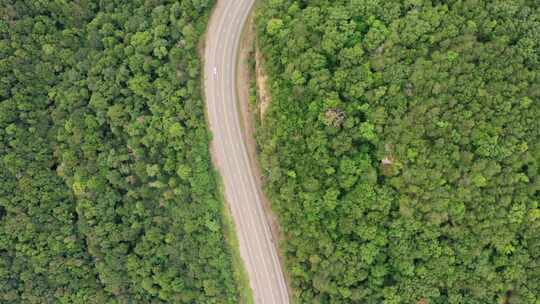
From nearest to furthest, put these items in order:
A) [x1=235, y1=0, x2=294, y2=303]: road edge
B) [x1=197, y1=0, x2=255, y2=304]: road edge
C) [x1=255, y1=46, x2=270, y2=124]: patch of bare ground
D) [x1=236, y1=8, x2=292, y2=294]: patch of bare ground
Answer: [x1=255, y1=46, x2=270, y2=124]: patch of bare ground, [x1=235, y1=0, x2=294, y2=303]: road edge, [x1=236, y1=8, x2=292, y2=294]: patch of bare ground, [x1=197, y1=0, x2=255, y2=304]: road edge

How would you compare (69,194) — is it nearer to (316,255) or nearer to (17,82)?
(17,82)

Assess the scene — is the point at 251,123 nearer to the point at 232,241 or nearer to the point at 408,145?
the point at 232,241

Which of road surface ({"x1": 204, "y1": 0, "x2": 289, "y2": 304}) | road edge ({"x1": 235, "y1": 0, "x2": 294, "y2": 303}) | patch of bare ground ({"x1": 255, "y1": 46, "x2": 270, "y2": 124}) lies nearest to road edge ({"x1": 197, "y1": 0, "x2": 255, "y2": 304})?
road surface ({"x1": 204, "y1": 0, "x2": 289, "y2": 304})

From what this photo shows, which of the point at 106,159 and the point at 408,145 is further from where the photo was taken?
the point at 106,159

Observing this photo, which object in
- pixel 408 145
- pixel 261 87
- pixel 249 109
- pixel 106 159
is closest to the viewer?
pixel 408 145

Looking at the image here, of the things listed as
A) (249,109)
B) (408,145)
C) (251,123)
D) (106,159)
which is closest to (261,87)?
(249,109)

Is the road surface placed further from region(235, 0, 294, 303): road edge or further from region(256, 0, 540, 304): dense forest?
region(256, 0, 540, 304): dense forest

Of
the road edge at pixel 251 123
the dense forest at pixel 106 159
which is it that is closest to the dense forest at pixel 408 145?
the road edge at pixel 251 123

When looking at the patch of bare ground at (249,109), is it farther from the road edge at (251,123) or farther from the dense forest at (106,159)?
the dense forest at (106,159)
